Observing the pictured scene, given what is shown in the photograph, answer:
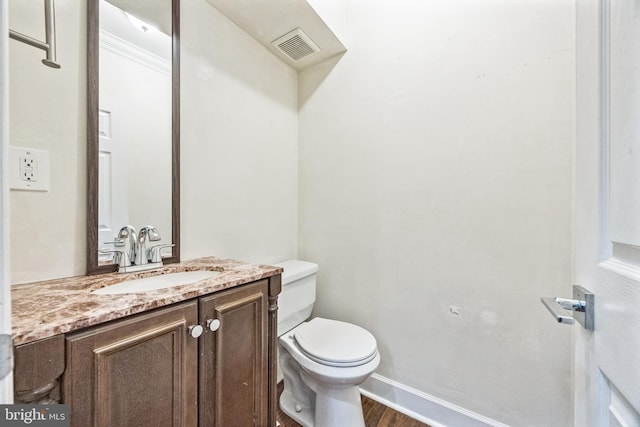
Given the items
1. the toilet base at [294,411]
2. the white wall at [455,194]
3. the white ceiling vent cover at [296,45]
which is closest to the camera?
the white wall at [455,194]

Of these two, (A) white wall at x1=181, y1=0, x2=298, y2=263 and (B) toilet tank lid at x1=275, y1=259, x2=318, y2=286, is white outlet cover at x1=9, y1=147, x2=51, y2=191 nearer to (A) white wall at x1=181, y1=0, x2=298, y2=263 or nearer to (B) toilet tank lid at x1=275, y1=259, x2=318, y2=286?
(A) white wall at x1=181, y1=0, x2=298, y2=263

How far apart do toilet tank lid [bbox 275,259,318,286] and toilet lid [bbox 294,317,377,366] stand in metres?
0.29

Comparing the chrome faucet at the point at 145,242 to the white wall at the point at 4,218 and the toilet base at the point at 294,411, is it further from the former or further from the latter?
the toilet base at the point at 294,411

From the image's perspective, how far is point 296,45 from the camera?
5.39ft

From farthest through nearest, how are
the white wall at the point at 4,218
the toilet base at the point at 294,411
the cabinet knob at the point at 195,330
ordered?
the toilet base at the point at 294,411, the cabinet knob at the point at 195,330, the white wall at the point at 4,218

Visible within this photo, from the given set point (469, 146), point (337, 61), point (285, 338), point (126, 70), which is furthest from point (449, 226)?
point (126, 70)

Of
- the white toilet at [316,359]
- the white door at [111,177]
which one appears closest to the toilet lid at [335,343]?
the white toilet at [316,359]

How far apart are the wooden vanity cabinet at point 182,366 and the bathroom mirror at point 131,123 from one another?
48 centimetres

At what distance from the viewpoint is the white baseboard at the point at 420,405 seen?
1317 millimetres

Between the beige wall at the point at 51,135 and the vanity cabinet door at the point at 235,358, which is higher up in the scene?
the beige wall at the point at 51,135

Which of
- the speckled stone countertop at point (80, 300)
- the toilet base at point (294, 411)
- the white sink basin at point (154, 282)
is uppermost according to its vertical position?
the speckled stone countertop at point (80, 300)

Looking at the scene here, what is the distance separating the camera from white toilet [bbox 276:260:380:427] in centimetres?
120

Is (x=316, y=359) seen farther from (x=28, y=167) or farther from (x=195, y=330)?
(x=28, y=167)

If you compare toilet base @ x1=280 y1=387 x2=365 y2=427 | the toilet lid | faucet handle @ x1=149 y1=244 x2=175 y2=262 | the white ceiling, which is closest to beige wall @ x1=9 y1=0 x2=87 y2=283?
faucet handle @ x1=149 y1=244 x2=175 y2=262
